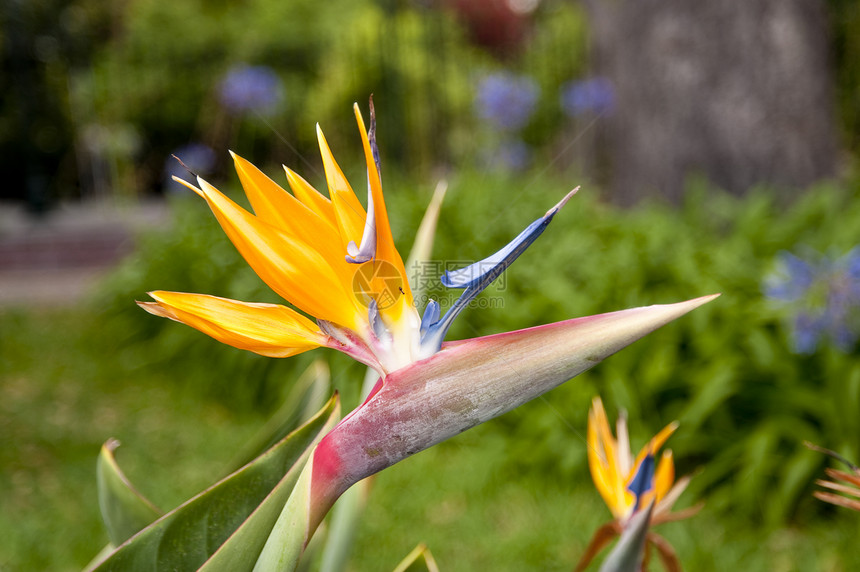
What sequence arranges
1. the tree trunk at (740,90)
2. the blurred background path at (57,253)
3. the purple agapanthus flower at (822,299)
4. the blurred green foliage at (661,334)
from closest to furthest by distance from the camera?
the purple agapanthus flower at (822,299) → the blurred green foliage at (661,334) → the tree trunk at (740,90) → the blurred background path at (57,253)

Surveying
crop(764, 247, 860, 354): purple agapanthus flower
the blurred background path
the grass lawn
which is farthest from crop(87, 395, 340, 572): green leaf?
the blurred background path

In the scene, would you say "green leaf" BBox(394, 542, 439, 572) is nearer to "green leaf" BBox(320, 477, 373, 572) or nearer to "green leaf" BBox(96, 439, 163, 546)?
"green leaf" BBox(320, 477, 373, 572)

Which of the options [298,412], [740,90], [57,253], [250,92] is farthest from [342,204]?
[57,253]

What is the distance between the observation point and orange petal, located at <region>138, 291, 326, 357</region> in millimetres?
350

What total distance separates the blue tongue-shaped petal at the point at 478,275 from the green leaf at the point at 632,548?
0.53 ft

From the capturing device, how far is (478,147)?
452 centimetres

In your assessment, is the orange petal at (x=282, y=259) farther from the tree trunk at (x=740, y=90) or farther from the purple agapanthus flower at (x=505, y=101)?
the purple agapanthus flower at (x=505, y=101)

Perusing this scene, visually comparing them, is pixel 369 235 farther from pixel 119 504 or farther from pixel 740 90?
pixel 740 90

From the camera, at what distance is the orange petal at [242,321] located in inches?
13.8

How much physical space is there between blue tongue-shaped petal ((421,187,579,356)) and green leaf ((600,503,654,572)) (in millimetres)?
161

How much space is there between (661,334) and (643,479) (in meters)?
1.72

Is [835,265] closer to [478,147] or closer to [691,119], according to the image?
[691,119]

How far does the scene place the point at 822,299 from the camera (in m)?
1.66

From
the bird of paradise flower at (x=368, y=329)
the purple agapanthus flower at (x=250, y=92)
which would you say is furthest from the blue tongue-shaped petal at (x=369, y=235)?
the purple agapanthus flower at (x=250, y=92)
